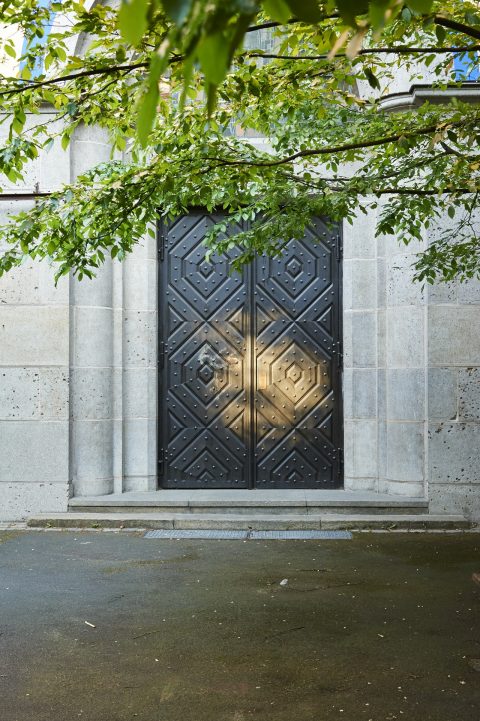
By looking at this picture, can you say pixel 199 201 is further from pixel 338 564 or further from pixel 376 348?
pixel 376 348

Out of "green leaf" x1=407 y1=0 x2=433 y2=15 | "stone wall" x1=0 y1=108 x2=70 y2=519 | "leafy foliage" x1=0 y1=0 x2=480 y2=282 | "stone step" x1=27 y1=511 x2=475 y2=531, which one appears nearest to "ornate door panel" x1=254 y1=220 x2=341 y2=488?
"stone step" x1=27 y1=511 x2=475 y2=531

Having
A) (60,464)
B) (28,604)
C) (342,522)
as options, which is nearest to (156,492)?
(60,464)

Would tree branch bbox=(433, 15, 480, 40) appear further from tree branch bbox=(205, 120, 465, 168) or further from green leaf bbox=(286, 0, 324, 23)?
green leaf bbox=(286, 0, 324, 23)

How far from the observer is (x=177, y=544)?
855 centimetres

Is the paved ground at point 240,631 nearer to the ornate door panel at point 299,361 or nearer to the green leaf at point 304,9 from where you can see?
the ornate door panel at point 299,361

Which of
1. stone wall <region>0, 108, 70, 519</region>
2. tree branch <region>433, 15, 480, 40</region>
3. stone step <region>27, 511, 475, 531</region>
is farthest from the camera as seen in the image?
stone wall <region>0, 108, 70, 519</region>

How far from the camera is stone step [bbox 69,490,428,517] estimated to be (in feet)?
31.2

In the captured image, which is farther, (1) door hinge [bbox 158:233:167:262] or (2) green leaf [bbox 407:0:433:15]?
(1) door hinge [bbox 158:233:167:262]

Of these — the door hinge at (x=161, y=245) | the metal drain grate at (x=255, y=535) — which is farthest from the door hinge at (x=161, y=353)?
the metal drain grate at (x=255, y=535)

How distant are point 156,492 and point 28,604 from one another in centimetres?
396

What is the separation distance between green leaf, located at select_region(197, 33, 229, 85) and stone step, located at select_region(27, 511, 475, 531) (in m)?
8.17

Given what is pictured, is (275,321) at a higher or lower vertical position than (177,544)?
higher

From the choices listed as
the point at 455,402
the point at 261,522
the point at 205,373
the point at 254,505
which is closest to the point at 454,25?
the point at 455,402

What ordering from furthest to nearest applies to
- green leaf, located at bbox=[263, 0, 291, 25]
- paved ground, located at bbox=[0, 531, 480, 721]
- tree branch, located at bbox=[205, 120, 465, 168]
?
tree branch, located at bbox=[205, 120, 465, 168] < paved ground, located at bbox=[0, 531, 480, 721] < green leaf, located at bbox=[263, 0, 291, 25]
